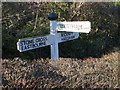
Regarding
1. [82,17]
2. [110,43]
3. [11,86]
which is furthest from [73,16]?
[11,86]

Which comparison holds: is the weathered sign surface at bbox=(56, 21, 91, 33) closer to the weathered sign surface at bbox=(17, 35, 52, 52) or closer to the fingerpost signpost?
the fingerpost signpost

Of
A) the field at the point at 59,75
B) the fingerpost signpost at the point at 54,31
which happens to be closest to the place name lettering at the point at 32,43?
the fingerpost signpost at the point at 54,31

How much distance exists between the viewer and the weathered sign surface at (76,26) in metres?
4.86

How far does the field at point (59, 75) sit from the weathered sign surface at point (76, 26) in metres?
0.81

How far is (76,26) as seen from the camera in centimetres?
496

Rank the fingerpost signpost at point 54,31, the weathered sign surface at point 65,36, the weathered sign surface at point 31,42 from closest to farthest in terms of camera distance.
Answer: the weathered sign surface at point 31,42, the fingerpost signpost at point 54,31, the weathered sign surface at point 65,36

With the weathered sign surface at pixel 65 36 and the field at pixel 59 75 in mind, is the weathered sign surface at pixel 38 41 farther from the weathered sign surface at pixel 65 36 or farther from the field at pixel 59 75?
the field at pixel 59 75

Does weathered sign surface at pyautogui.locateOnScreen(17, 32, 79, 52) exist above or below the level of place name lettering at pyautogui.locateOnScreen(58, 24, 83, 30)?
below

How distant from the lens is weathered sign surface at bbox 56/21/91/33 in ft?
15.9

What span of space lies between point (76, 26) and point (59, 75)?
152cm

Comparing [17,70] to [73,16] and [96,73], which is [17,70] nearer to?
[96,73]

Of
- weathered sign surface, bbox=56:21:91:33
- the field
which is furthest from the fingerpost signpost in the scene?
the field

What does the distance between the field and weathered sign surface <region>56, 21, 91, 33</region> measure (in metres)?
0.81

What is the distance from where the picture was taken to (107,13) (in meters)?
7.83
